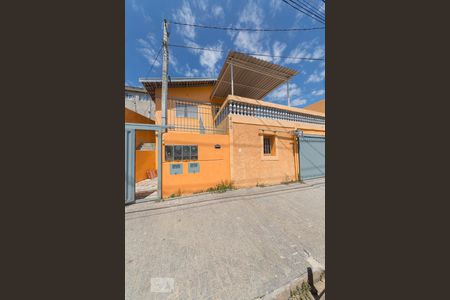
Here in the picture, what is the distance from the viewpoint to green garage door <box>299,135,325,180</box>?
7.42 m

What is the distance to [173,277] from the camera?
5.98 feet

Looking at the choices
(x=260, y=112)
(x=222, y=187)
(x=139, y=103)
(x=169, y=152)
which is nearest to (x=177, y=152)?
(x=169, y=152)

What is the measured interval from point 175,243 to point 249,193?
128 inches

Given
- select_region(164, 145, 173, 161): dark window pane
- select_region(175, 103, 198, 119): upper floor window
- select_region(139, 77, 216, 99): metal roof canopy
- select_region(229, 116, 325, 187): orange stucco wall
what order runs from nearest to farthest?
select_region(164, 145, 173, 161): dark window pane < select_region(229, 116, 325, 187): orange stucco wall < select_region(175, 103, 198, 119): upper floor window < select_region(139, 77, 216, 99): metal roof canopy

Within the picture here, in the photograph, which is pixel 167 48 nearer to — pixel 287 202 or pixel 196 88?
pixel 196 88

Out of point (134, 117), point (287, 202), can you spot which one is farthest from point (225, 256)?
point (134, 117)

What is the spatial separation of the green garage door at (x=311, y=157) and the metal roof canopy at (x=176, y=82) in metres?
7.86

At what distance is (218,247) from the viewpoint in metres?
2.39

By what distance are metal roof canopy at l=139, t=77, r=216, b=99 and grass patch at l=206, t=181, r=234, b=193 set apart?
8396mm

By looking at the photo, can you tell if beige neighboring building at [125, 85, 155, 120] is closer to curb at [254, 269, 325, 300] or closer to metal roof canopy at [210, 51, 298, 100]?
metal roof canopy at [210, 51, 298, 100]

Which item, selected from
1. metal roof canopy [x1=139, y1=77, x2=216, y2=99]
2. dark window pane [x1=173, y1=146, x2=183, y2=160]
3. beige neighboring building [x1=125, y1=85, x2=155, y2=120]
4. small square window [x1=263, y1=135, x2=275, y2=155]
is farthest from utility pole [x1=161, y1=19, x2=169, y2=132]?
beige neighboring building [x1=125, y1=85, x2=155, y2=120]

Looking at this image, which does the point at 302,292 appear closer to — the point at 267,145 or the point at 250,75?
the point at 267,145

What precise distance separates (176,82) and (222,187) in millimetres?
9011

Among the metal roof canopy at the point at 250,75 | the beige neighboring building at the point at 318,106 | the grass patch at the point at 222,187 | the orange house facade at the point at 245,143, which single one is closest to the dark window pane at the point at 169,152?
the orange house facade at the point at 245,143
